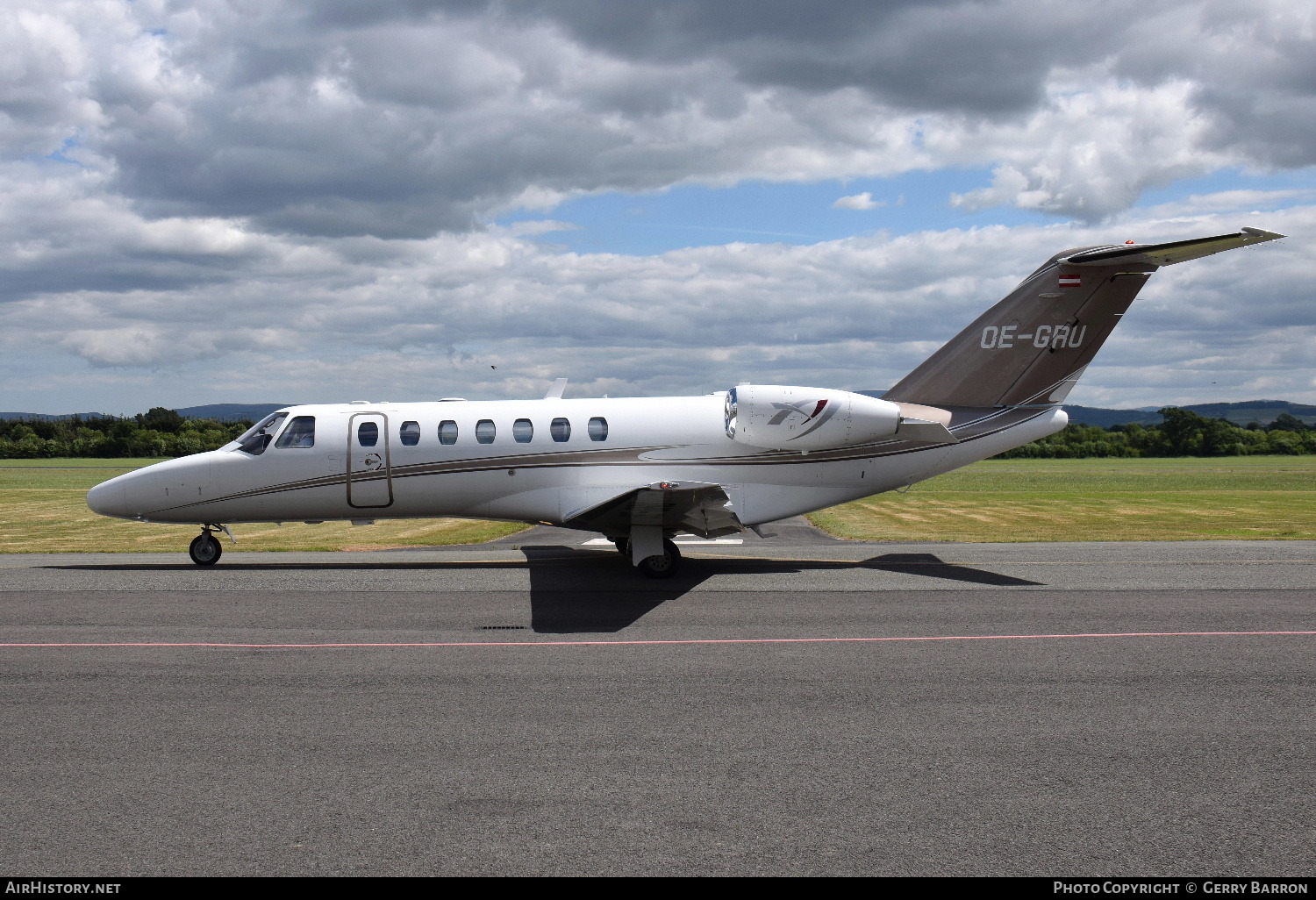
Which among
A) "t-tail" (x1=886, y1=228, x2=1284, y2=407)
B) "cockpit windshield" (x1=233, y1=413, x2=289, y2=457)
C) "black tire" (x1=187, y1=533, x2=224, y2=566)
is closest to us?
"t-tail" (x1=886, y1=228, x2=1284, y2=407)

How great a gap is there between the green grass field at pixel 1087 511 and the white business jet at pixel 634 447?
6204mm

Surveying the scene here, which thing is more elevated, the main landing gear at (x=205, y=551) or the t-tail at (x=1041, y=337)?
the t-tail at (x=1041, y=337)

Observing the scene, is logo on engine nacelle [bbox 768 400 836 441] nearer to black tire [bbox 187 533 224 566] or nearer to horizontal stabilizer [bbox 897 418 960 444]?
horizontal stabilizer [bbox 897 418 960 444]

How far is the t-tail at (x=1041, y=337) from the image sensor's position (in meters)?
16.7

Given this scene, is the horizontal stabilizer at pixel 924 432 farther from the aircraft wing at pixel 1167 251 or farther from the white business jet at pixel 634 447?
the aircraft wing at pixel 1167 251

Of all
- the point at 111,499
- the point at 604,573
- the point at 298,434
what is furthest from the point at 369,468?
the point at 111,499

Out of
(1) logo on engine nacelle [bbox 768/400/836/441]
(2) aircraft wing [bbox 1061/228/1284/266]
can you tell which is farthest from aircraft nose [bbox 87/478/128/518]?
(2) aircraft wing [bbox 1061/228/1284/266]

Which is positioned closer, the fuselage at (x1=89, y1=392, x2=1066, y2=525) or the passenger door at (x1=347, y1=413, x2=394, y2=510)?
the fuselage at (x1=89, y1=392, x2=1066, y2=525)

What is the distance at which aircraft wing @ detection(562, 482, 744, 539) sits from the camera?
1423cm

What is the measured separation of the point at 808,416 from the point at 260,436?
999 centimetres

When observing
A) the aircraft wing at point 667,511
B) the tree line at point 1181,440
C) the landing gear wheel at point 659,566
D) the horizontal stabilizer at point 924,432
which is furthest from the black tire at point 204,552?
the tree line at point 1181,440

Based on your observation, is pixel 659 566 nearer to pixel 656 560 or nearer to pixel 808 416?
pixel 656 560

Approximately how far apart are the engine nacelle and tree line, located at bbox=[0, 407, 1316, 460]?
88.1m
